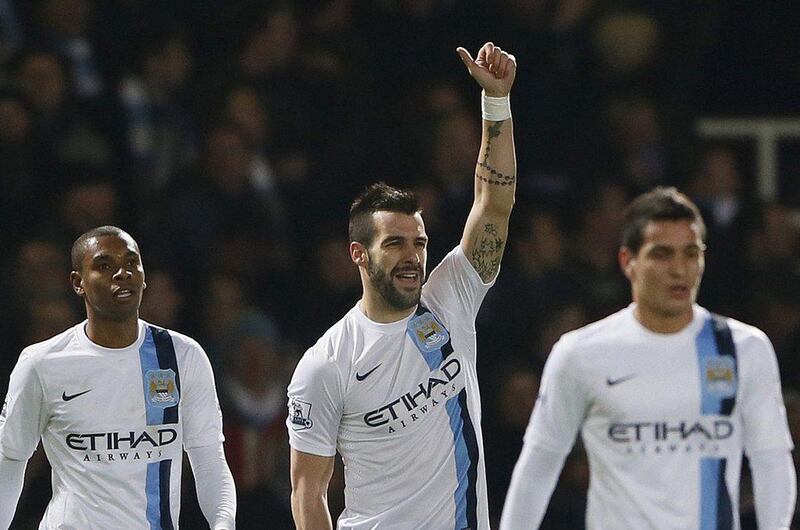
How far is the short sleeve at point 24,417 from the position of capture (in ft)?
20.1

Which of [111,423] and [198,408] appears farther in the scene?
[198,408]

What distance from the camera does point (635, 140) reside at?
10.7m

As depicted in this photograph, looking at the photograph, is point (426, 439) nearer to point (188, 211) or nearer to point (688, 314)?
point (688, 314)

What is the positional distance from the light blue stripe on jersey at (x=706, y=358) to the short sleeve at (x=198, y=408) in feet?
6.42

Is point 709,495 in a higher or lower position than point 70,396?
lower

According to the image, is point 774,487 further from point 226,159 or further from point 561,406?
point 226,159

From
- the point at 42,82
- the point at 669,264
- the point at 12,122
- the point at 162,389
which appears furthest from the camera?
the point at 42,82

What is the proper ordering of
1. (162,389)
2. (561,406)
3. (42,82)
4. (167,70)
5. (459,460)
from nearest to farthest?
1. (561,406)
2. (459,460)
3. (162,389)
4. (42,82)
5. (167,70)

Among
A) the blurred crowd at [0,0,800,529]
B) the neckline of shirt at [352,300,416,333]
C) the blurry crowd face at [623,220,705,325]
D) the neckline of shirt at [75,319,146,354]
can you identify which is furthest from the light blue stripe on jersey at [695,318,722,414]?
the blurred crowd at [0,0,800,529]

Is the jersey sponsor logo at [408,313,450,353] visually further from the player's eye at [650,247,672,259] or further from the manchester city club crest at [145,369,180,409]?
the player's eye at [650,247,672,259]

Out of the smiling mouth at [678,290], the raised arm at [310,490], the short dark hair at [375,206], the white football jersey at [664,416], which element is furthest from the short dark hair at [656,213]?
the raised arm at [310,490]

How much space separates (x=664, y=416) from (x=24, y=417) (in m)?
2.38

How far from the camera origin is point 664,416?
16.8 feet

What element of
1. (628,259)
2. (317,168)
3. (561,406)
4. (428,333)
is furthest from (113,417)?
(317,168)
